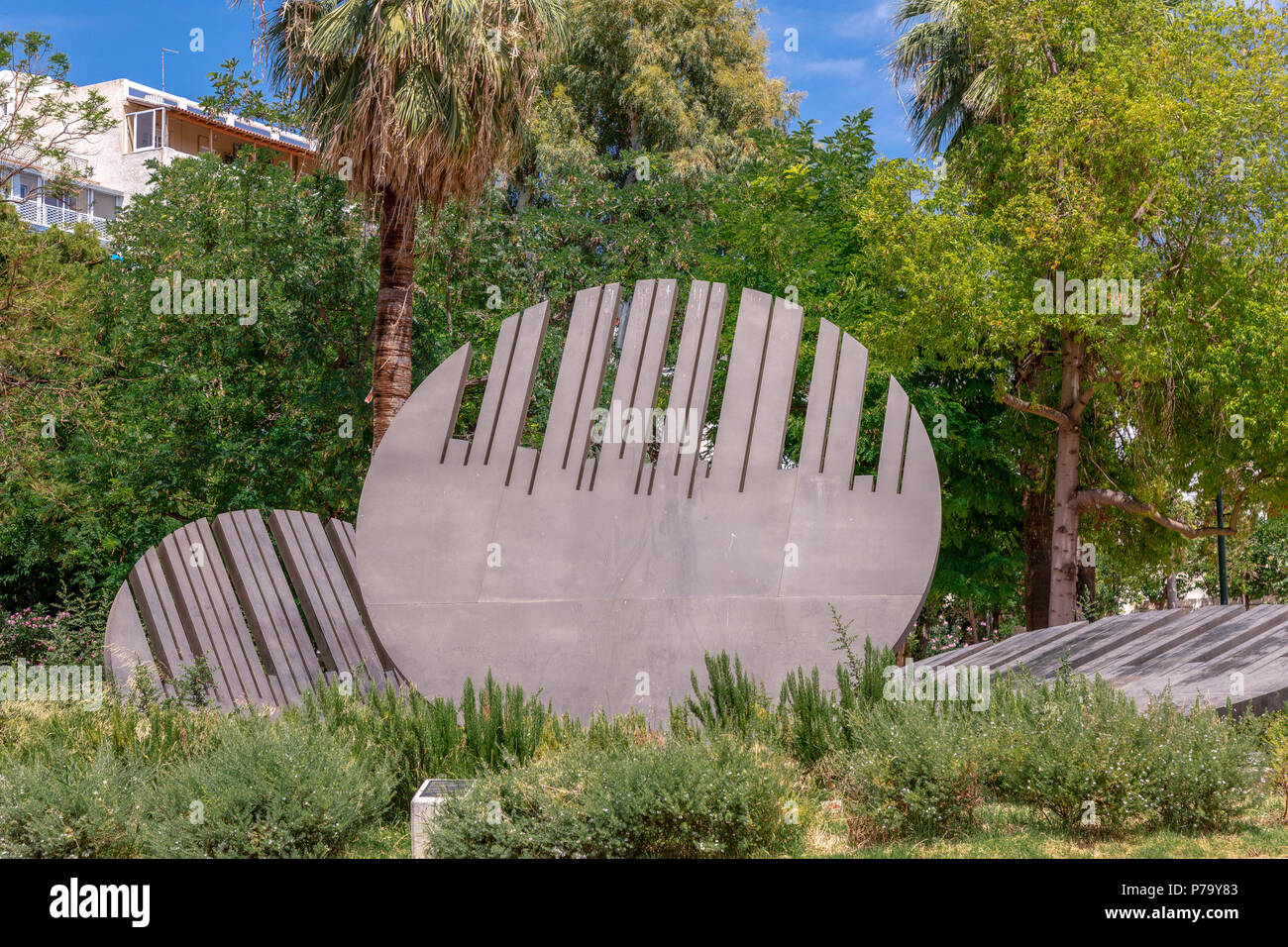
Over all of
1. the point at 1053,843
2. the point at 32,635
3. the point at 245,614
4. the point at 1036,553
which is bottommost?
the point at 32,635

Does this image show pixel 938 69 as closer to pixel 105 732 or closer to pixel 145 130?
pixel 105 732

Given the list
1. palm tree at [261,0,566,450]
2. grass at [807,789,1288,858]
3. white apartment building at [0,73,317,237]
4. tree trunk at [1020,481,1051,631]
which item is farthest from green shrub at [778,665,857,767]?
white apartment building at [0,73,317,237]

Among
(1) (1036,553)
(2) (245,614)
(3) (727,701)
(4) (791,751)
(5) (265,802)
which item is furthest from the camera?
(1) (1036,553)

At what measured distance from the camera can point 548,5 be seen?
16.5m

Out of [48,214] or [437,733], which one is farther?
[48,214]

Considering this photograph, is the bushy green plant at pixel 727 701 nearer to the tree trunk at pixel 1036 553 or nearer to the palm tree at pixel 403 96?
the palm tree at pixel 403 96

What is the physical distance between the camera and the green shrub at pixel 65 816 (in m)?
6.98

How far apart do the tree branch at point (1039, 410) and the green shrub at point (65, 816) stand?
47.8ft

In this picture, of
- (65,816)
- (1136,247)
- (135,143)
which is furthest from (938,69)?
(135,143)

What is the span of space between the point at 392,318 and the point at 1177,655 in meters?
10.7

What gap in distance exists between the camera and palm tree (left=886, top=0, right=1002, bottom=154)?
75.4 feet

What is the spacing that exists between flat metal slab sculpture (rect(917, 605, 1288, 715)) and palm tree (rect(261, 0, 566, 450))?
8.68m

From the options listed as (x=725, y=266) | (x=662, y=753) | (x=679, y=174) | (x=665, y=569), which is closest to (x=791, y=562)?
(x=665, y=569)

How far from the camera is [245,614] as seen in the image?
1212 cm
